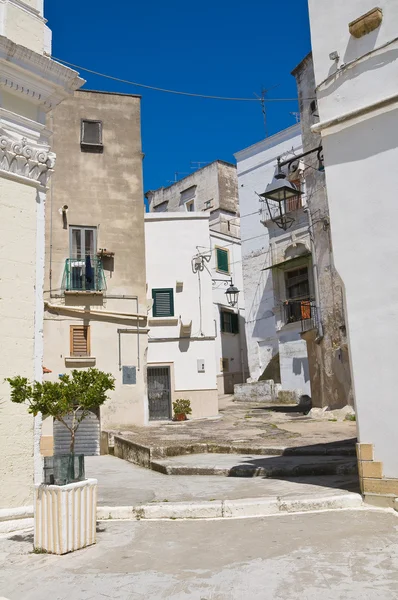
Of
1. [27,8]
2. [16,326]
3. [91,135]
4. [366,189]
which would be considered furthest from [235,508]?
[91,135]

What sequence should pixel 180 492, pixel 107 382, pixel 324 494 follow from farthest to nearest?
pixel 180 492
pixel 324 494
pixel 107 382

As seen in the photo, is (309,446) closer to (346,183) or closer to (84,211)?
(346,183)

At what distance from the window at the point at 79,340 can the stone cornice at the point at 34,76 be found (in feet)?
36.9

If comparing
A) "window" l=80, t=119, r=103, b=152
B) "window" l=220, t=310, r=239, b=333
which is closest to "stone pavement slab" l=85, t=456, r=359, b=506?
"window" l=80, t=119, r=103, b=152

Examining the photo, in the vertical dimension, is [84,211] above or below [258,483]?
above

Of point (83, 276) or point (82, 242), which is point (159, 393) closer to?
point (83, 276)

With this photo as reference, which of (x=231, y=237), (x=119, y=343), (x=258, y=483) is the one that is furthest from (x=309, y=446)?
(x=231, y=237)

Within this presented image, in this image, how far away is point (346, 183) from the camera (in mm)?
→ 7336

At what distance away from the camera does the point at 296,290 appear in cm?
3047

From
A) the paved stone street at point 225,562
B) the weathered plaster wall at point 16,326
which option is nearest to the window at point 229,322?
the weathered plaster wall at point 16,326

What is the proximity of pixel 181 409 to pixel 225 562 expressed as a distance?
16.6 m

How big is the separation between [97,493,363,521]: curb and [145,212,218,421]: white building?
15.6 meters

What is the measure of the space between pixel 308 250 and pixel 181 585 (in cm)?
2562

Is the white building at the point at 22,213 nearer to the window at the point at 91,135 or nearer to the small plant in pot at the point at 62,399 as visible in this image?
the small plant in pot at the point at 62,399
